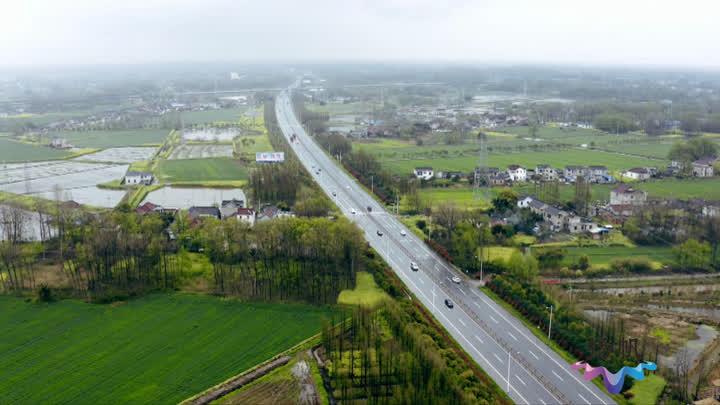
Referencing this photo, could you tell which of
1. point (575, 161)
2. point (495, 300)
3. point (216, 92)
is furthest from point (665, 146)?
point (216, 92)

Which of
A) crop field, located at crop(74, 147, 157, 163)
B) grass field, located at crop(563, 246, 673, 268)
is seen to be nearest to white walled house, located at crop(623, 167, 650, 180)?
grass field, located at crop(563, 246, 673, 268)

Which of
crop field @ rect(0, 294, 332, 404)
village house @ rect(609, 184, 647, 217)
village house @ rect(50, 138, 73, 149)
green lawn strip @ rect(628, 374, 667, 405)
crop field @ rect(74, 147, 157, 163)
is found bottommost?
green lawn strip @ rect(628, 374, 667, 405)

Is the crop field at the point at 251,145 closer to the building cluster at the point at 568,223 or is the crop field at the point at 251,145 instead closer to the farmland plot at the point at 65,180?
the farmland plot at the point at 65,180

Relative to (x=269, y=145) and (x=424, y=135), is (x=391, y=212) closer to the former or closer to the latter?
(x=269, y=145)

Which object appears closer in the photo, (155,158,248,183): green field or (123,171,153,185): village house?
(123,171,153,185): village house

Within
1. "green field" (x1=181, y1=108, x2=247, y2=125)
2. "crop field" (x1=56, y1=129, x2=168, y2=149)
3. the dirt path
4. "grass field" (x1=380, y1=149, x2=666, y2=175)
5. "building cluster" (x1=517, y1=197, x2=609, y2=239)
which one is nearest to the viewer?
the dirt path

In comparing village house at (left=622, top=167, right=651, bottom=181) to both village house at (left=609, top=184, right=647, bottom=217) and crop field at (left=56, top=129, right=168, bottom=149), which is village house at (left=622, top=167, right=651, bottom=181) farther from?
crop field at (left=56, top=129, right=168, bottom=149)

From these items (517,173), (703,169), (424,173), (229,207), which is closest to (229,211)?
(229,207)
